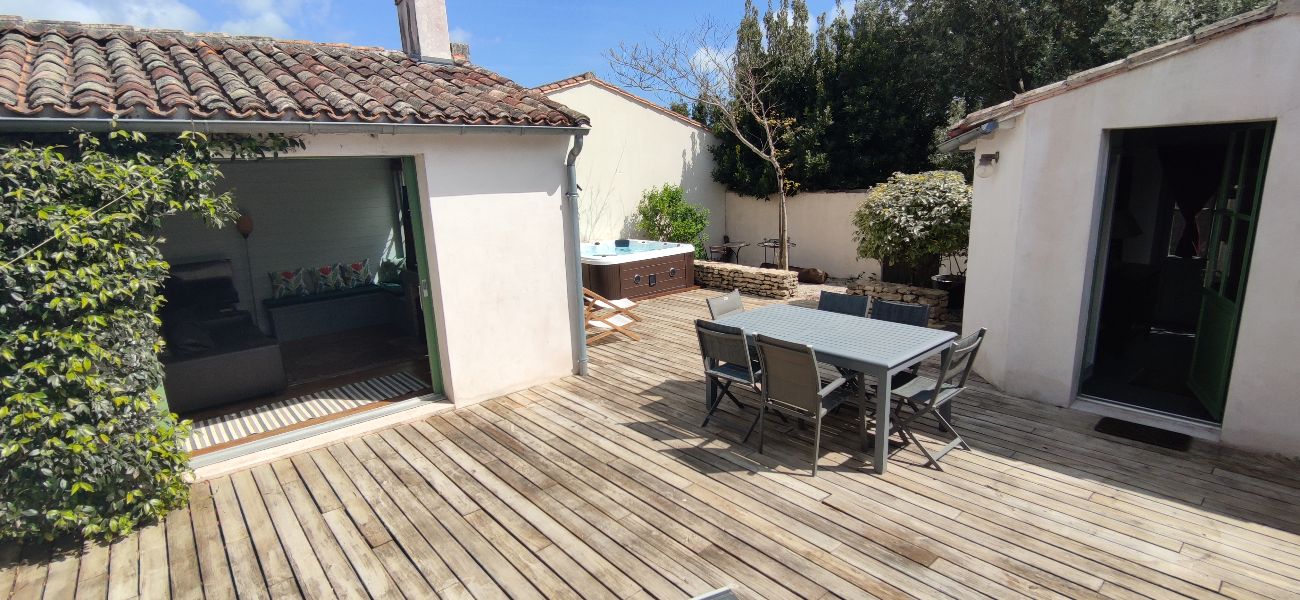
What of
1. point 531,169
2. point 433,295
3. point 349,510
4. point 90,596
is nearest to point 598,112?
point 531,169

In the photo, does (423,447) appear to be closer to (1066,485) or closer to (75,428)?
(75,428)

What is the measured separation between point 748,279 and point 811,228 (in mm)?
3282

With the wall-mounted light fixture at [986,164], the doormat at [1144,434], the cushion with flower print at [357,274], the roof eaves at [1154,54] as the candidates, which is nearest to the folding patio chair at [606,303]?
the cushion with flower print at [357,274]

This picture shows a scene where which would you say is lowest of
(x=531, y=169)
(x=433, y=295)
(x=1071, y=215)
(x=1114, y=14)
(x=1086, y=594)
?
(x=1086, y=594)

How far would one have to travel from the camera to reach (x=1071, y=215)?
5031 mm

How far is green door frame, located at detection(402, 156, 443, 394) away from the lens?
543 cm

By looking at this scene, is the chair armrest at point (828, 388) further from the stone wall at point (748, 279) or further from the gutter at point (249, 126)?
the stone wall at point (748, 279)

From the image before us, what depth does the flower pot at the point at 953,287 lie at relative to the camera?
8.59 m

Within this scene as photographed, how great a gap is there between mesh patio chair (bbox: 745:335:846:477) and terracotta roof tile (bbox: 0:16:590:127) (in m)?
3.01

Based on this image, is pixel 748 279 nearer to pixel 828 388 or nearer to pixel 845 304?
pixel 845 304

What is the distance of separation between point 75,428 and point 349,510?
156 centimetres

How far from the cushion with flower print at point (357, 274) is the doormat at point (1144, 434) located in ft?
30.5

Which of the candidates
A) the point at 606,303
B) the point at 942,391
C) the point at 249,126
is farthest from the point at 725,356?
the point at 606,303

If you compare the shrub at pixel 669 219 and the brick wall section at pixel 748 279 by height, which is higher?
the shrub at pixel 669 219
